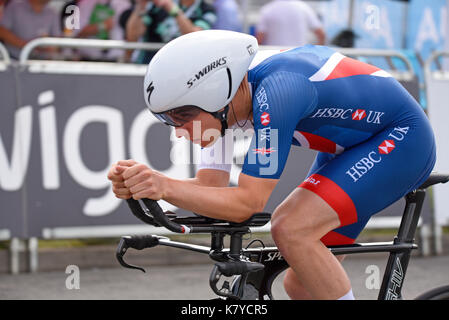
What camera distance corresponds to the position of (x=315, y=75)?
2920mm

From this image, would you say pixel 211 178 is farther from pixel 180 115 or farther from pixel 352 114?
pixel 352 114

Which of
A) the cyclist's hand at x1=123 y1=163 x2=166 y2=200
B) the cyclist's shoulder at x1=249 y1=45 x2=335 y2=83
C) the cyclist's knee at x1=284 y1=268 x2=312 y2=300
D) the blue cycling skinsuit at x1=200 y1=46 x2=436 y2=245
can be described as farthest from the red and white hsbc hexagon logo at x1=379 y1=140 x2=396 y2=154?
the cyclist's hand at x1=123 y1=163 x2=166 y2=200

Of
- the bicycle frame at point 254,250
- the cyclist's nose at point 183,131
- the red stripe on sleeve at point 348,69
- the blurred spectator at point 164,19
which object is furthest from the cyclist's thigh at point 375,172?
the blurred spectator at point 164,19

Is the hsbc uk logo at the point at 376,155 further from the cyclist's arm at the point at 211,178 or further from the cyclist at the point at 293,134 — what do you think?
the cyclist's arm at the point at 211,178

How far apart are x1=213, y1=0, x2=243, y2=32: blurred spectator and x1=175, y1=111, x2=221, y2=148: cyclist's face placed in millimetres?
4609

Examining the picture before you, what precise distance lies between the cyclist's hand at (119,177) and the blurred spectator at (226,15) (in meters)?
4.95

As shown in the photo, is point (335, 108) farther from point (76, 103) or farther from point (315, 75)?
point (76, 103)

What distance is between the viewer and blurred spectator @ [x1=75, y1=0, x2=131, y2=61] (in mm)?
7137

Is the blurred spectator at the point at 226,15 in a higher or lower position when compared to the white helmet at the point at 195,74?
lower

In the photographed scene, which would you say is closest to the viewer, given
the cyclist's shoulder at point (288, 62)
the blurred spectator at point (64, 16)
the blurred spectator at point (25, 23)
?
the cyclist's shoulder at point (288, 62)

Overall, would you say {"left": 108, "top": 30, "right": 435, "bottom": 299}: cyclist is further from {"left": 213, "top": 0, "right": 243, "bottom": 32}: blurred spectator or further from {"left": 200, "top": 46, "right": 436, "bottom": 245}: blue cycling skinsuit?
{"left": 213, "top": 0, "right": 243, "bottom": 32}: blurred spectator

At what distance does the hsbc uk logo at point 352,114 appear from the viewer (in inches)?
117

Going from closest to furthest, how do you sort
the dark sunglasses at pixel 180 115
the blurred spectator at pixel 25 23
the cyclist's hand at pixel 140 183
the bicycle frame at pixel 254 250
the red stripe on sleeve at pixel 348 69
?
the cyclist's hand at pixel 140 183 < the bicycle frame at pixel 254 250 < the dark sunglasses at pixel 180 115 < the red stripe on sleeve at pixel 348 69 < the blurred spectator at pixel 25 23
